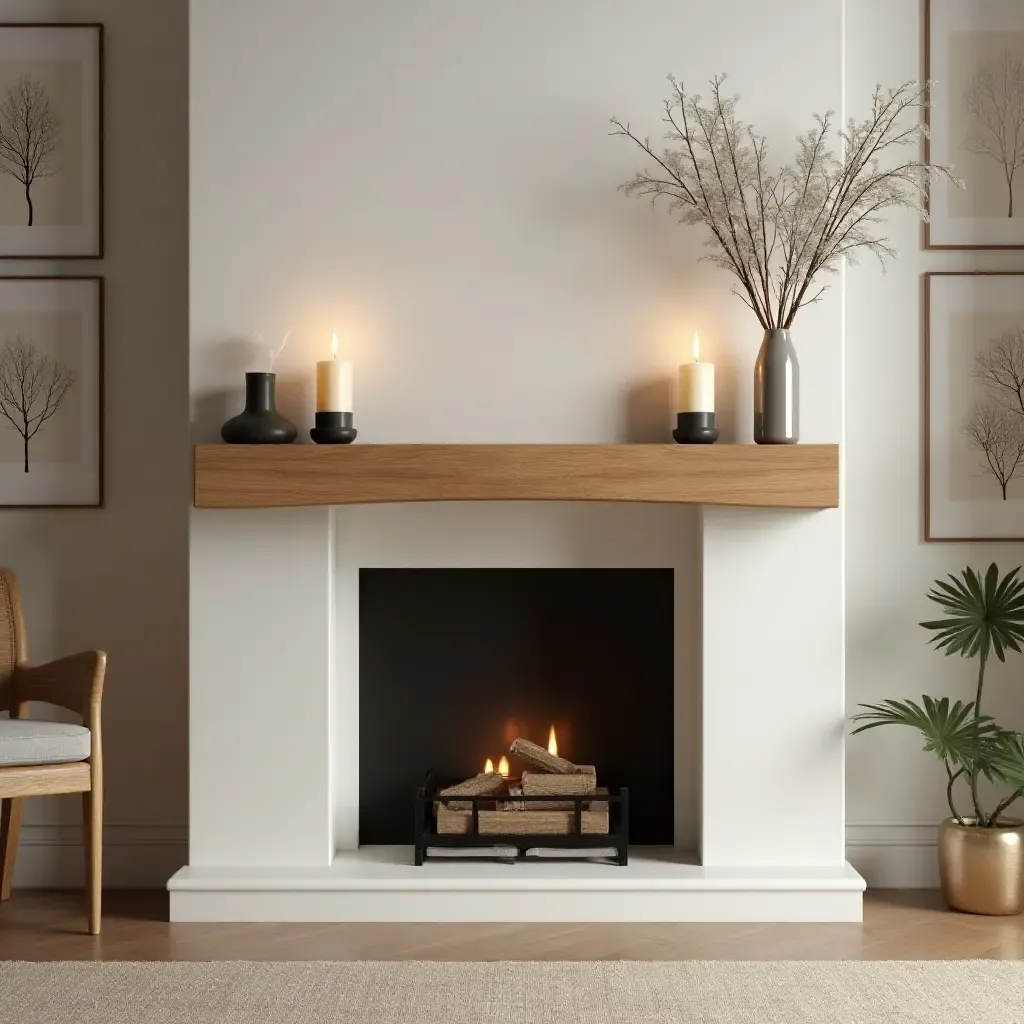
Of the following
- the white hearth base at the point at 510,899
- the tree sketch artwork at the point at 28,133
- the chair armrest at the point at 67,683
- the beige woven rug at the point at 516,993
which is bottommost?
the beige woven rug at the point at 516,993

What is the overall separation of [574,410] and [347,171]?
85cm

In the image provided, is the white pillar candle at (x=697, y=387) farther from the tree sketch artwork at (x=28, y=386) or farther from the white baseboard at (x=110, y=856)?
the white baseboard at (x=110, y=856)

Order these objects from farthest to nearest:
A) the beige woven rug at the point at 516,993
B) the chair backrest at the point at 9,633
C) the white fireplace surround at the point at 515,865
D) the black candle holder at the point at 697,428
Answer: the chair backrest at the point at 9,633, the white fireplace surround at the point at 515,865, the black candle holder at the point at 697,428, the beige woven rug at the point at 516,993

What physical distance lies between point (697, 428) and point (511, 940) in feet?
4.30

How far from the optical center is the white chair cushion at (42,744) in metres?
2.78

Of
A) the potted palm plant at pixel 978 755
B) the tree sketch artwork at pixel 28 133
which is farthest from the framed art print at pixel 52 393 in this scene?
the potted palm plant at pixel 978 755

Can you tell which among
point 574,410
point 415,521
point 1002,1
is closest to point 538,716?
point 415,521

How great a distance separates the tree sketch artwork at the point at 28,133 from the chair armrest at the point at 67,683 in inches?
50.4

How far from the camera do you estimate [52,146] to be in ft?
11.3

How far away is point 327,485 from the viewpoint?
296 cm

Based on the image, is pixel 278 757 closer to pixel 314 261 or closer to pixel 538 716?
pixel 538 716

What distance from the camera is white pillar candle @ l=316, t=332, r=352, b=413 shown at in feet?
9.82

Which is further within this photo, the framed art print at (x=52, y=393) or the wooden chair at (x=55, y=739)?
the framed art print at (x=52, y=393)

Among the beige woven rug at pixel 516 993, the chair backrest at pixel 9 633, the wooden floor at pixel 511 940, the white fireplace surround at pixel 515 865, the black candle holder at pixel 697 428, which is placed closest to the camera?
the beige woven rug at pixel 516 993
